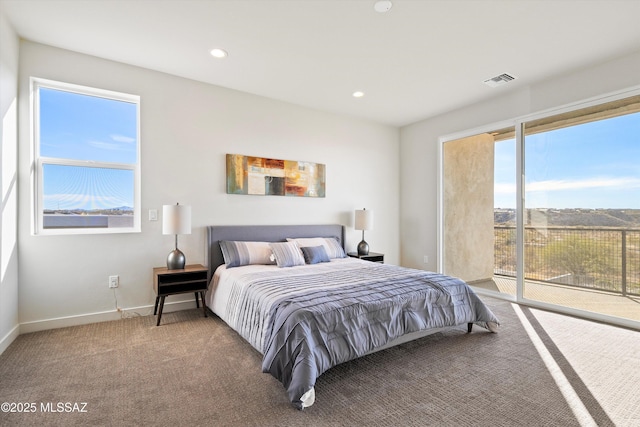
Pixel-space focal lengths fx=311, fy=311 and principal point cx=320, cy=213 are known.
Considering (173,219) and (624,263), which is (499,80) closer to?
(624,263)

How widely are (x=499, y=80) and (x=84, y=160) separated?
483 cm

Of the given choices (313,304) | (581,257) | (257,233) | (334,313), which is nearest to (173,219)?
(257,233)

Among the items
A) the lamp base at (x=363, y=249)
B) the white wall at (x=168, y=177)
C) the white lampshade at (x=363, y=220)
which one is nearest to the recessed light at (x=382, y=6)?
the white wall at (x=168, y=177)

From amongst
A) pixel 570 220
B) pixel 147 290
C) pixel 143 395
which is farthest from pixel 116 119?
pixel 570 220

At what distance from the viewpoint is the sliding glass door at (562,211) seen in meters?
3.30

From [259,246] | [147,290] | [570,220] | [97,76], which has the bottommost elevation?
[147,290]

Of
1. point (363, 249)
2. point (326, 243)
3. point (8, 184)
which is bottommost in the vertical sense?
point (363, 249)

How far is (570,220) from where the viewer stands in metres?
3.65

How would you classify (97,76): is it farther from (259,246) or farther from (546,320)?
(546,320)

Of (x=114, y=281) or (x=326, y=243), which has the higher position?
(x=326, y=243)

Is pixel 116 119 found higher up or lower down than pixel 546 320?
higher up

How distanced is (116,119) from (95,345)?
7.77 feet

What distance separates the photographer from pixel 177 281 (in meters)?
3.25

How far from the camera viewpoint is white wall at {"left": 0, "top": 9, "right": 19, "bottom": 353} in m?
2.55
